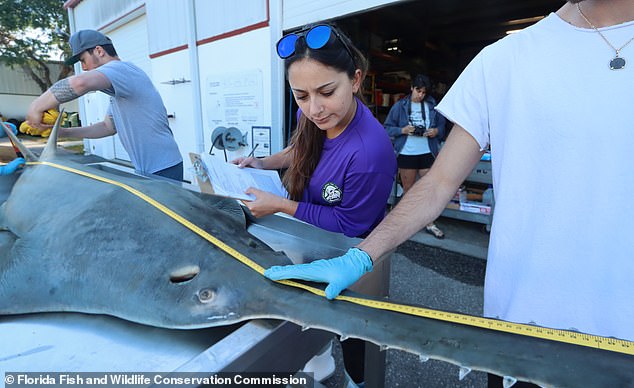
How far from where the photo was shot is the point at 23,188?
1.74 m

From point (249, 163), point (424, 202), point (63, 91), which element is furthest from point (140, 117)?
point (424, 202)

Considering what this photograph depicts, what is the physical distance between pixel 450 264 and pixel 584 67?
3.42 m

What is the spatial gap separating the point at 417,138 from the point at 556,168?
4.13 m

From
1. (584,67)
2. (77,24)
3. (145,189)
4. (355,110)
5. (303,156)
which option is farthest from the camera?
(77,24)

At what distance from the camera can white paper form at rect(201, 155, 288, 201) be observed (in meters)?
1.66

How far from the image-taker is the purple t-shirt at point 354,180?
1.53 metres

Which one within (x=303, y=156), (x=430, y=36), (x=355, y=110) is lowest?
(x=303, y=156)

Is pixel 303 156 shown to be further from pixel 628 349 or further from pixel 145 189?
pixel 628 349

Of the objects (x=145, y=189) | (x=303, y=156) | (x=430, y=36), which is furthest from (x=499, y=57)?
(x=430, y=36)

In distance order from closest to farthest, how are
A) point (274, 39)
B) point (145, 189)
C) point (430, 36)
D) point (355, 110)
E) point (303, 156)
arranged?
1. point (145, 189)
2. point (355, 110)
3. point (303, 156)
4. point (274, 39)
5. point (430, 36)

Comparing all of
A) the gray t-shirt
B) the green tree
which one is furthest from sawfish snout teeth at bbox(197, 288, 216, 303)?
the green tree

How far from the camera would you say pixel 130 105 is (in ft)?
9.16

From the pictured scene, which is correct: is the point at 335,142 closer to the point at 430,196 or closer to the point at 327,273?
the point at 430,196

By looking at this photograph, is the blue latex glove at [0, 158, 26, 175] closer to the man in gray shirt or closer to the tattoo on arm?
the man in gray shirt
